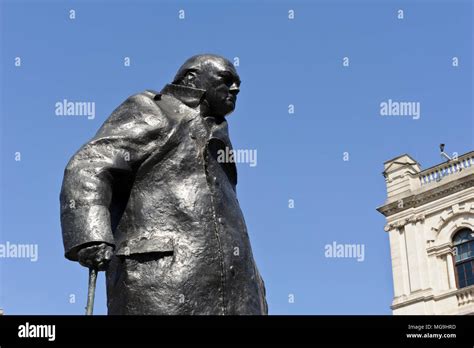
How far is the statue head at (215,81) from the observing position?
207 inches

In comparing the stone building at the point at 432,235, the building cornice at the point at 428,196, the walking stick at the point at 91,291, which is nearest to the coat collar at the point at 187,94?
the walking stick at the point at 91,291

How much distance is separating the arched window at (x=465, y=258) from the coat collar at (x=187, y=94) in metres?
26.6

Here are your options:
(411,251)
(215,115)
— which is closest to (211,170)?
(215,115)

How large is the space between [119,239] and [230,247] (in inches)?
24.5

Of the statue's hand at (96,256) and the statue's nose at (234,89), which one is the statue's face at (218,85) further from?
the statue's hand at (96,256)

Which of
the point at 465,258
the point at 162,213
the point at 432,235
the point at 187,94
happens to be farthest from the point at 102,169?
the point at 432,235

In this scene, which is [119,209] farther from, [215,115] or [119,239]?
[215,115]

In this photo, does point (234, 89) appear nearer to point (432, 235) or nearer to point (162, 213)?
point (162, 213)

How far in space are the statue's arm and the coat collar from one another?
225 mm

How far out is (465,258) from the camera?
30531 millimetres

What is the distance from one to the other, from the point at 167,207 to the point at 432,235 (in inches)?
1109
